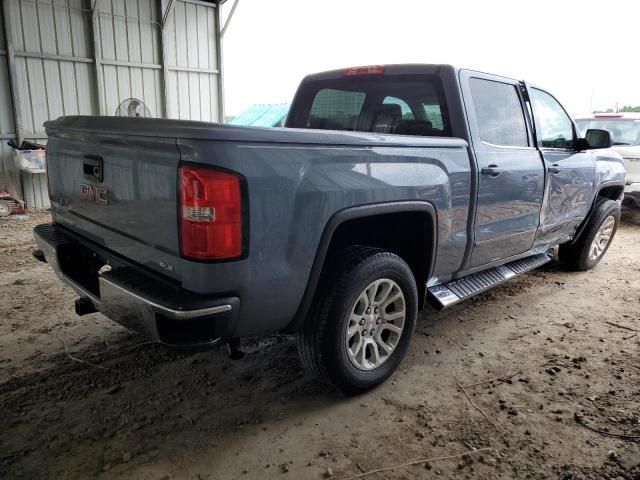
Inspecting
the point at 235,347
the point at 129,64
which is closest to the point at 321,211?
the point at 235,347

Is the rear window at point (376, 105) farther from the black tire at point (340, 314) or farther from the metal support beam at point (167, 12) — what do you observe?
the metal support beam at point (167, 12)

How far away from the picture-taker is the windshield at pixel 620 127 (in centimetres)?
841

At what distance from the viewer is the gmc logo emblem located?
2352mm

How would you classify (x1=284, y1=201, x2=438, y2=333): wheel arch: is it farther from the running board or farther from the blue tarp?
the blue tarp

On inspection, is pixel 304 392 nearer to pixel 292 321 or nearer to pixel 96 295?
pixel 292 321

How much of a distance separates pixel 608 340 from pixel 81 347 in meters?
3.77

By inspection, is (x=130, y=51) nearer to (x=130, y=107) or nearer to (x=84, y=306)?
(x=130, y=107)

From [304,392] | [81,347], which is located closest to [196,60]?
[81,347]

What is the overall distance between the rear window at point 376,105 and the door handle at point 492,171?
345mm

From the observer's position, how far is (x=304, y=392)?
2758 millimetres

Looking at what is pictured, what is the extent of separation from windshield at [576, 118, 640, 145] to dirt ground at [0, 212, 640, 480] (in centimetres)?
592

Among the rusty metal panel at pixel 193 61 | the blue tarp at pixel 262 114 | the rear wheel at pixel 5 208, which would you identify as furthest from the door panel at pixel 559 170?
the blue tarp at pixel 262 114

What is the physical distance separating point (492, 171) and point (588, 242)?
2540 mm

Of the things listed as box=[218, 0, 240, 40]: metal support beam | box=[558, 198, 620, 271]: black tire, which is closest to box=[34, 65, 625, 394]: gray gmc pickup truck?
box=[558, 198, 620, 271]: black tire
